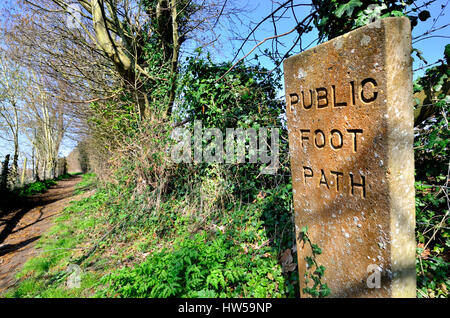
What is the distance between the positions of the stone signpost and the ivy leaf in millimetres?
697

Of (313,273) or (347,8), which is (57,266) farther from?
(347,8)

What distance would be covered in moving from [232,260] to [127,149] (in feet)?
12.2

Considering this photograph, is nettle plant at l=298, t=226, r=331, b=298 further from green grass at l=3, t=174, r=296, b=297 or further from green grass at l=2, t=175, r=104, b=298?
green grass at l=2, t=175, r=104, b=298

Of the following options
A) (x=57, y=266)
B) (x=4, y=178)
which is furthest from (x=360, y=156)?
(x=4, y=178)

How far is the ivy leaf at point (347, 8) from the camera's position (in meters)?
1.88

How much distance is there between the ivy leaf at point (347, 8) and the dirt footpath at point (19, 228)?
570 centimetres

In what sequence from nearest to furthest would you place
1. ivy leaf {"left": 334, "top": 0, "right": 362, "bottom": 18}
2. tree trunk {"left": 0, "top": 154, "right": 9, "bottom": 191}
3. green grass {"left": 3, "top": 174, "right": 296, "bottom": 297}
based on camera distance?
1. ivy leaf {"left": 334, "top": 0, "right": 362, "bottom": 18}
2. green grass {"left": 3, "top": 174, "right": 296, "bottom": 297}
3. tree trunk {"left": 0, "top": 154, "right": 9, "bottom": 191}

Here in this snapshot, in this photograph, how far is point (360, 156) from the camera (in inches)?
56.0

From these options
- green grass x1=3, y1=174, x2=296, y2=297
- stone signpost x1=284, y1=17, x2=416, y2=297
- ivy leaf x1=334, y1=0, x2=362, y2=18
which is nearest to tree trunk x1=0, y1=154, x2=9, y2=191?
green grass x1=3, y1=174, x2=296, y2=297

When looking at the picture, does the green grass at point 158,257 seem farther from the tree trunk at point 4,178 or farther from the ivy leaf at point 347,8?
the tree trunk at point 4,178

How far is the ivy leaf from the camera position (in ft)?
6.17

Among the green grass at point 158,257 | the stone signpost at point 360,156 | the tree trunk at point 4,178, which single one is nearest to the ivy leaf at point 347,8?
the stone signpost at point 360,156

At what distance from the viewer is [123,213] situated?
4527 mm
